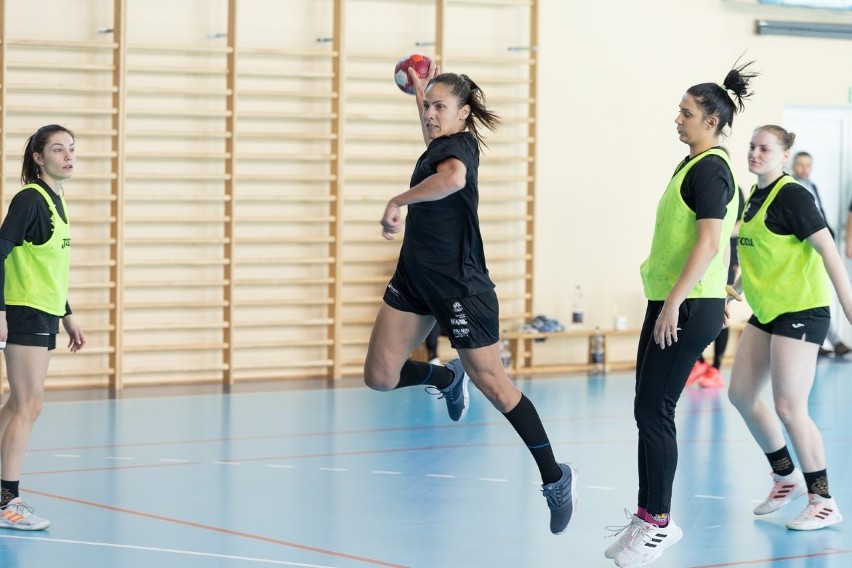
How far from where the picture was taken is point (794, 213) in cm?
464

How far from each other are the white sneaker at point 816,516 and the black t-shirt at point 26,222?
3060 mm

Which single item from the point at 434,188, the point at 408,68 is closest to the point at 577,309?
the point at 408,68

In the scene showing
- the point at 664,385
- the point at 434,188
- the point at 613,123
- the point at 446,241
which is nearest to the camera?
the point at 434,188

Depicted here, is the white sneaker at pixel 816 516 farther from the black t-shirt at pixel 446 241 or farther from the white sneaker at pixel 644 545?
the black t-shirt at pixel 446 241

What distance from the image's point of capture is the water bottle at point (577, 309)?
392 inches

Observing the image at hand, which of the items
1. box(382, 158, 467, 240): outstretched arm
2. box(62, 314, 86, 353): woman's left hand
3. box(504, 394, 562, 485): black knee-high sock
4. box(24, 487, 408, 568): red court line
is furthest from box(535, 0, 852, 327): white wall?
box(382, 158, 467, 240): outstretched arm

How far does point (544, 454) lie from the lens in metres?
4.32

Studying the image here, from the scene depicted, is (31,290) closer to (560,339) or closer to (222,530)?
(222,530)

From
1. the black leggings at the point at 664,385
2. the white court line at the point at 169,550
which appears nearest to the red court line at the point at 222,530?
the white court line at the point at 169,550

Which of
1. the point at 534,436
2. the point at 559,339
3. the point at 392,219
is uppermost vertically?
the point at 392,219

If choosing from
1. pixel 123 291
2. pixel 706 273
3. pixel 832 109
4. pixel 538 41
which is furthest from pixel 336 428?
pixel 832 109

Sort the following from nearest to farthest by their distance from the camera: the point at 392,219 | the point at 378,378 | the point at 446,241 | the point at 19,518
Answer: the point at 392,219
the point at 446,241
the point at 378,378
the point at 19,518

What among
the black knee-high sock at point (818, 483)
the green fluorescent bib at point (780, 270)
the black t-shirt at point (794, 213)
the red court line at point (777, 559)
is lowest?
the red court line at point (777, 559)

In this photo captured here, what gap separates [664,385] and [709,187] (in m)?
0.68
